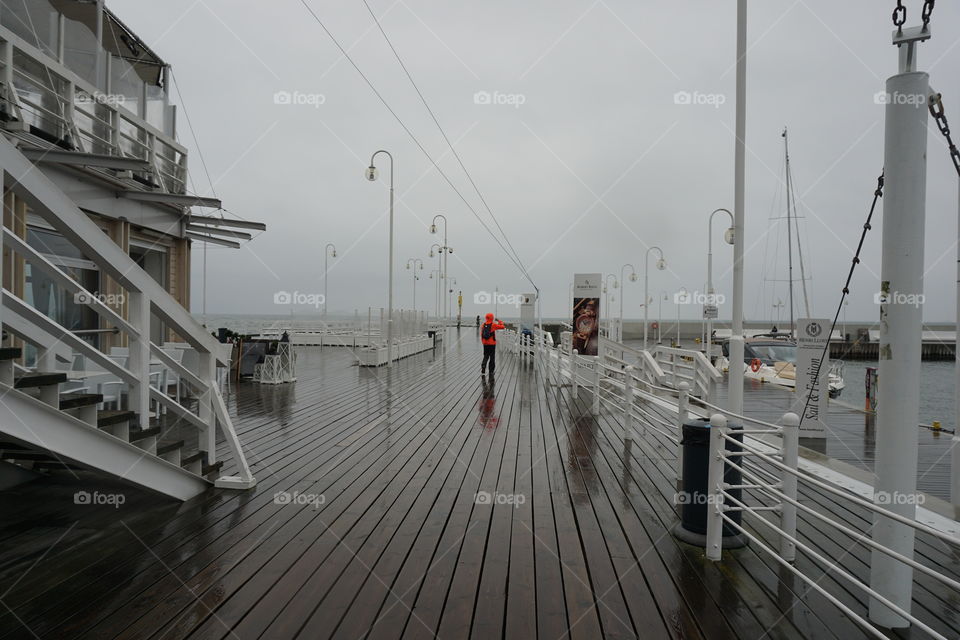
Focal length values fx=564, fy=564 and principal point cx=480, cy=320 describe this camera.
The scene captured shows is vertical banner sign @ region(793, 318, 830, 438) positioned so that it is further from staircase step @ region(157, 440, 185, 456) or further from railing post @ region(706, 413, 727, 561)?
staircase step @ region(157, 440, 185, 456)

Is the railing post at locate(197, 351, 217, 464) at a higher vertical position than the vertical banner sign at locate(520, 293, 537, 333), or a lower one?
lower

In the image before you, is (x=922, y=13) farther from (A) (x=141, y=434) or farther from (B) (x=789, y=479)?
(A) (x=141, y=434)

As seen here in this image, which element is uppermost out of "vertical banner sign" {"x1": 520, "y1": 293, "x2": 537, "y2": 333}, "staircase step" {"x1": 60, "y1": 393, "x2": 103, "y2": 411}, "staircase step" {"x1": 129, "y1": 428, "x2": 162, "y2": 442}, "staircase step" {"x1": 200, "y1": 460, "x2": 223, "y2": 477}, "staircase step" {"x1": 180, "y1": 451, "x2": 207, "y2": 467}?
"vertical banner sign" {"x1": 520, "y1": 293, "x2": 537, "y2": 333}

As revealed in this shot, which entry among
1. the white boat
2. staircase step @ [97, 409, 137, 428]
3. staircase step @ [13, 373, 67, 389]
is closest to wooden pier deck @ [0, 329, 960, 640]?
staircase step @ [97, 409, 137, 428]

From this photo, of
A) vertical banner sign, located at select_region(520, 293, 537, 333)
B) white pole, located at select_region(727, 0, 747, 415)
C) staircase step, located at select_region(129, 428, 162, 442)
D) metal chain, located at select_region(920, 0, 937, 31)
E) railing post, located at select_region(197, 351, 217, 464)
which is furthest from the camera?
vertical banner sign, located at select_region(520, 293, 537, 333)

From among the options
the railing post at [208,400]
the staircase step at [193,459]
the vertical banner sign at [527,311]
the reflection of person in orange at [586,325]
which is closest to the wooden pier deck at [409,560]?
the staircase step at [193,459]

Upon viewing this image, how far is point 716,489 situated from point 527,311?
2284 centimetres

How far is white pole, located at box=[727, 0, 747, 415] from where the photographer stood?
5699 millimetres

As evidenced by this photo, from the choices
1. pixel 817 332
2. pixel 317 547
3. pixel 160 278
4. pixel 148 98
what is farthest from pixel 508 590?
pixel 148 98

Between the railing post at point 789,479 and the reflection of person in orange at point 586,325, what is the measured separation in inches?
449

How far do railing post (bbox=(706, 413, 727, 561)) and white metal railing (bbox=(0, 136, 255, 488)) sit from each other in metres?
4.01

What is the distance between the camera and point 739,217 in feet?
19.0

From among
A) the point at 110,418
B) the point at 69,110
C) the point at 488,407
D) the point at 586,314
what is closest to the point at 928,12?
the point at 110,418

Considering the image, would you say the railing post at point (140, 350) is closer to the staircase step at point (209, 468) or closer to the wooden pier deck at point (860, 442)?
the staircase step at point (209, 468)
